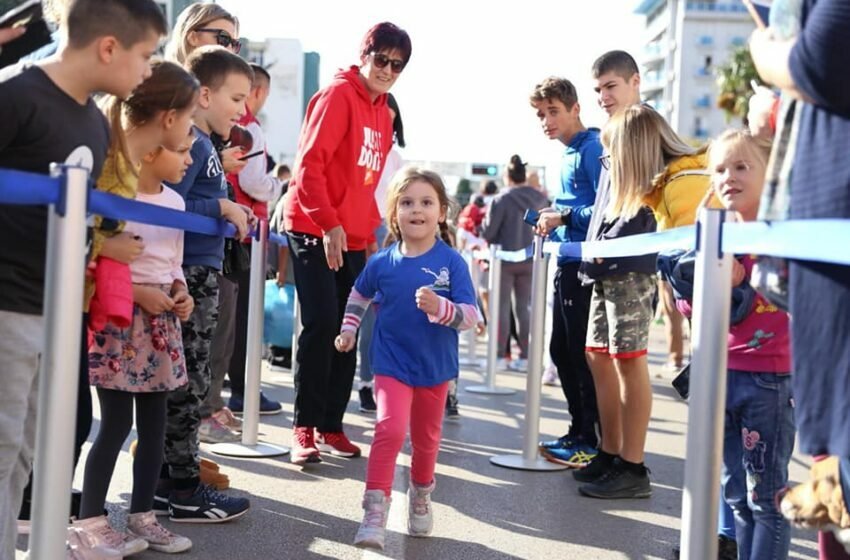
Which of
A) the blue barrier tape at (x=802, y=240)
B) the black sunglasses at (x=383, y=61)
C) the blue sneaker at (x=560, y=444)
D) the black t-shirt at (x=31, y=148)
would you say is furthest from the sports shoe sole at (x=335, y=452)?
the blue barrier tape at (x=802, y=240)

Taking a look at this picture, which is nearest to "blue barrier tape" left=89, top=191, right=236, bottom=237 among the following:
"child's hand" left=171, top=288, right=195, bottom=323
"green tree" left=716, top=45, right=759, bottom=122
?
"child's hand" left=171, top=288, right=195, bottom=323

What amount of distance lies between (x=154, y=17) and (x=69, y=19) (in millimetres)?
257

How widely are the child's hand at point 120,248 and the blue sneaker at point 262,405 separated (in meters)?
4.05

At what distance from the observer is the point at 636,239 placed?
430 cm

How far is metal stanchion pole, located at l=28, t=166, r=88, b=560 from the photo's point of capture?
289 centimetres

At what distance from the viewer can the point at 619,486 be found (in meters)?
5.54

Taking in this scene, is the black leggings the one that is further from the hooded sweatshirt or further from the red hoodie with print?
the hooded sweatshirt

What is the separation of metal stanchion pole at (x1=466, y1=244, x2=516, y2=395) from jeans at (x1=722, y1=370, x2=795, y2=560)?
5446 mm

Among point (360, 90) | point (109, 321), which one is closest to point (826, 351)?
point (109, 321)

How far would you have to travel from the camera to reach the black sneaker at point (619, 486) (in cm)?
553

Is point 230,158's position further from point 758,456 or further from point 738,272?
point 758,456

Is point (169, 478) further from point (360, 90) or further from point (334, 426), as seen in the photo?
point (360, 90)

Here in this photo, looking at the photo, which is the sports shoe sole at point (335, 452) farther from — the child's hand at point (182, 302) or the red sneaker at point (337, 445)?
the child's hand at point (182, 302)

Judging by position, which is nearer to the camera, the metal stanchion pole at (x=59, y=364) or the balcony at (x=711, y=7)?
the metal stanchion pole at (x=59, y=364)
